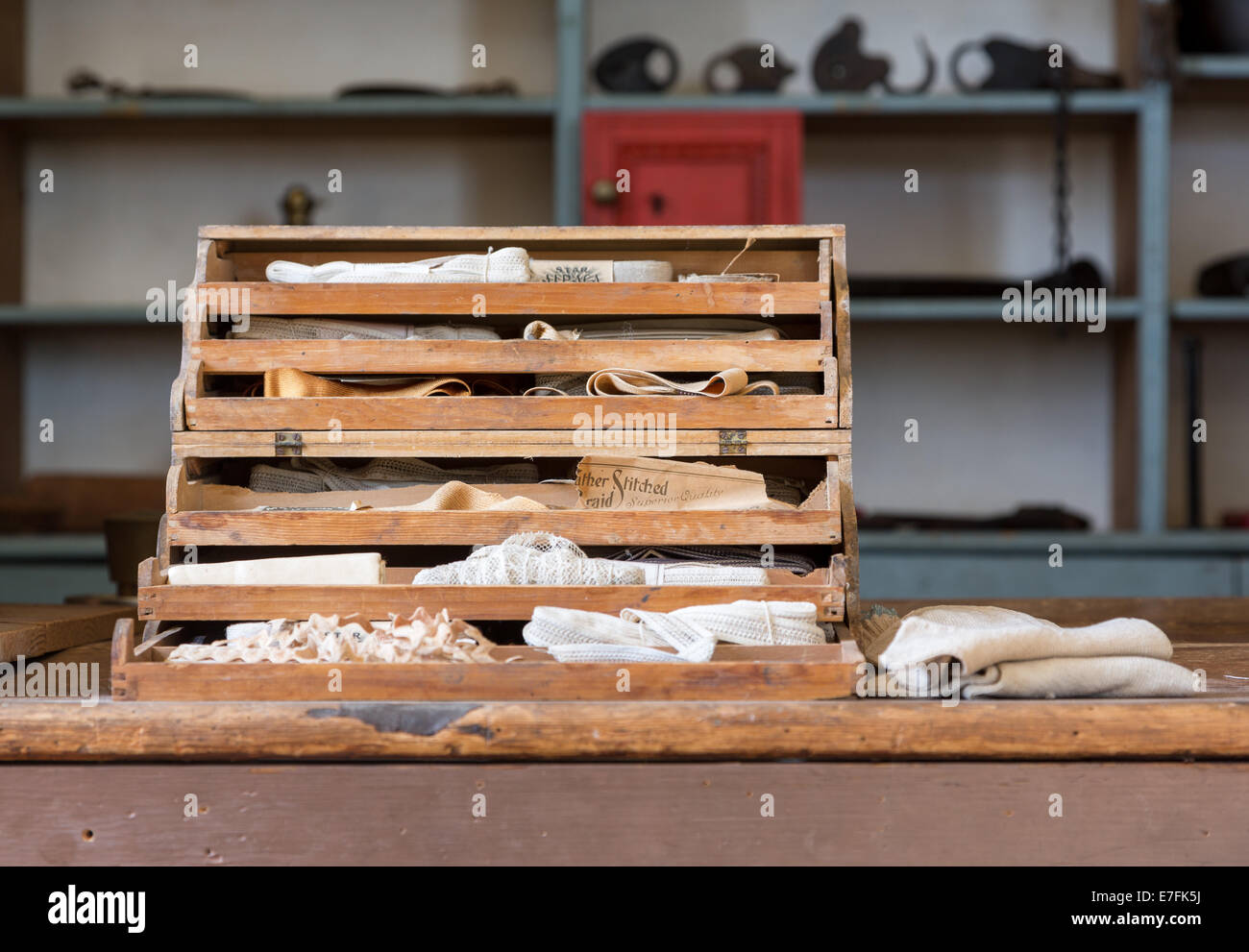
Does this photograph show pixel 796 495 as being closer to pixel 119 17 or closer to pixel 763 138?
pixel 763 138

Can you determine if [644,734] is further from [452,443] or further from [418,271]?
[418,271]

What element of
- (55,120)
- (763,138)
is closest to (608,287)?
(763,138)

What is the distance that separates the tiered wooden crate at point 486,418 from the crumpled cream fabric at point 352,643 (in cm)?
3

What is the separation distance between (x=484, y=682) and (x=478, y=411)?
385mm

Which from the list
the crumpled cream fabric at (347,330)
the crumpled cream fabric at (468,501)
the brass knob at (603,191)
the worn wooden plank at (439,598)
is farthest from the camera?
the brass knob at (603,191)

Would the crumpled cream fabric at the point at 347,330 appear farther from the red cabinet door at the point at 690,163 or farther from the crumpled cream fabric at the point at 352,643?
the red cabinet door at the point at 690,163

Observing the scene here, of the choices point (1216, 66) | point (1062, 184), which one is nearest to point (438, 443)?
point (1062, 184)

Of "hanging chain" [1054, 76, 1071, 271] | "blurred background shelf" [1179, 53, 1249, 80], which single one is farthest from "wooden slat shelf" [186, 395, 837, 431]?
"blurred background shelf" [1179, 53, 1249, 80]

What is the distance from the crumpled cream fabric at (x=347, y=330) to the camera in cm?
137

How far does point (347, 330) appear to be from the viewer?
54.8 inches

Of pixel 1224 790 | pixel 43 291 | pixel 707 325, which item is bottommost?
pixel 1224 790

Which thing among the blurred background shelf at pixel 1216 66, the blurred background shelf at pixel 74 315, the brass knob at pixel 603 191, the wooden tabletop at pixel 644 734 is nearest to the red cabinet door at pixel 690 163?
the brass knob at pixel 603 191
